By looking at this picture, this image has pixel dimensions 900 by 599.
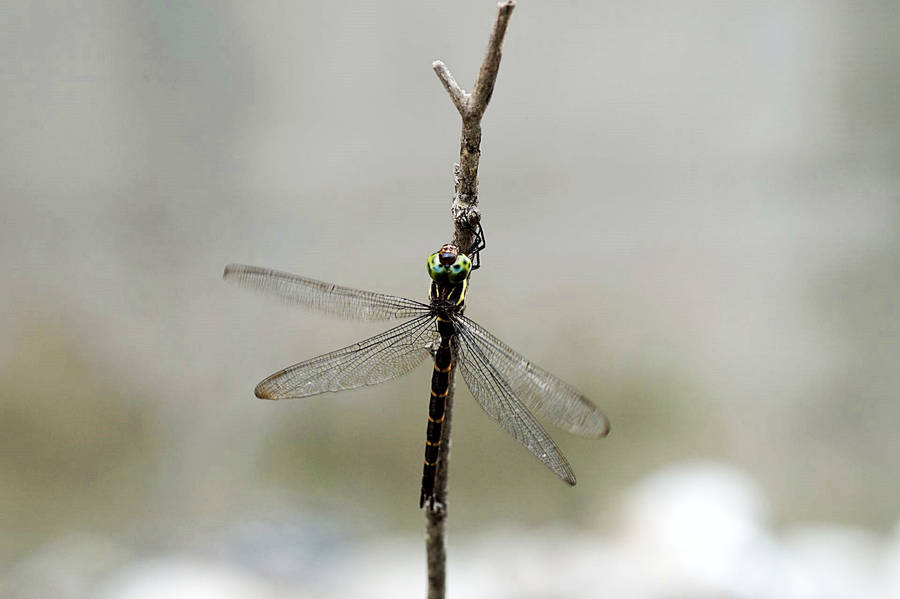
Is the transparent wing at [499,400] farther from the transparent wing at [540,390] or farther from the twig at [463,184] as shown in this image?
the twig at [463,184]

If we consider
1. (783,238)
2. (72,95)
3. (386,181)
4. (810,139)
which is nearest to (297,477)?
(386,181)

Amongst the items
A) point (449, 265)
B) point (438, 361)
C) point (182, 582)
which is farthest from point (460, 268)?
point (182, 582)

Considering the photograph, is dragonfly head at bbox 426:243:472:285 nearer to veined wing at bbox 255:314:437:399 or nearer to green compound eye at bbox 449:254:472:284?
green compound eye at bbox 449:254:472:284

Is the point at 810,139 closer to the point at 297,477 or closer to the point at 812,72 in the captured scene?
the point at 812,72

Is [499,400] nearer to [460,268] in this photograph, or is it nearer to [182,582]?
[460,268]

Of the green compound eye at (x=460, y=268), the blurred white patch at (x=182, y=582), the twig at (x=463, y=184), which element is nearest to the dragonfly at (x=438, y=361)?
the green compound eye at (x=460, y=268)

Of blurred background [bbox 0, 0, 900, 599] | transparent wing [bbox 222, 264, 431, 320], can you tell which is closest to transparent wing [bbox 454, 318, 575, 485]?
transparent wing [bbox 222, 264, 431, 320]
